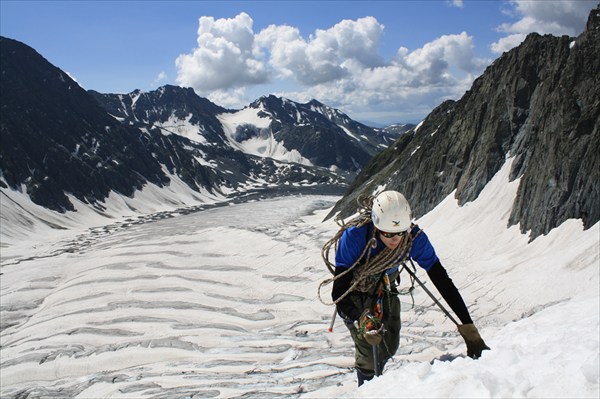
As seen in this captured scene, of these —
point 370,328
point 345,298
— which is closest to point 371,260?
point 345,298

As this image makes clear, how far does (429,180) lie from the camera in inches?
2264

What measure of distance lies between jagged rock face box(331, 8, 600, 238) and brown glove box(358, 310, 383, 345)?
92.0 ft

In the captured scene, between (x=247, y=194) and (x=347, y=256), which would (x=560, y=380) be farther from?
(x=247, y=194)

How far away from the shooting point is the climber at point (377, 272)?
6.54m

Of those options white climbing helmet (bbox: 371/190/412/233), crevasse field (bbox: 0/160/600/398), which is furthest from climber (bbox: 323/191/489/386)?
crevasse field (bbox: 0/160/600/398)

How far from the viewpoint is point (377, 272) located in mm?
6836

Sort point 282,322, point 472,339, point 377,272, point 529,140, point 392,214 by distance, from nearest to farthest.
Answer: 1. point 392,214
2. point 472,339
3. point 377,272
4. point 282,322
5. point 529,140

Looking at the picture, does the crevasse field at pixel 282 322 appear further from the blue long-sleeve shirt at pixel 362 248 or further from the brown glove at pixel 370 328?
the blue long-sleeve shirt at pixel 362 248

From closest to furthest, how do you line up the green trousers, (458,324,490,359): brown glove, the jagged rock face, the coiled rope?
1. (458,324,490,359): brown glove
2. the coiled rope
3. the green trousers
4. the jagged rock face

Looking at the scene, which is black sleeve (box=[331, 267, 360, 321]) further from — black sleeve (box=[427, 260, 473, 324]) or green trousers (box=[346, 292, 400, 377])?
black sleeve (box=[427, 260, 473, 324])

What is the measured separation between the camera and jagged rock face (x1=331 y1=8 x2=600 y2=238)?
3177 cm

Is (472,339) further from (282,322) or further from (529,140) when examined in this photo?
(529,140)

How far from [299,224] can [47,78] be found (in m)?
147

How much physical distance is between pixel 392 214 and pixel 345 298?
60.0 inches
